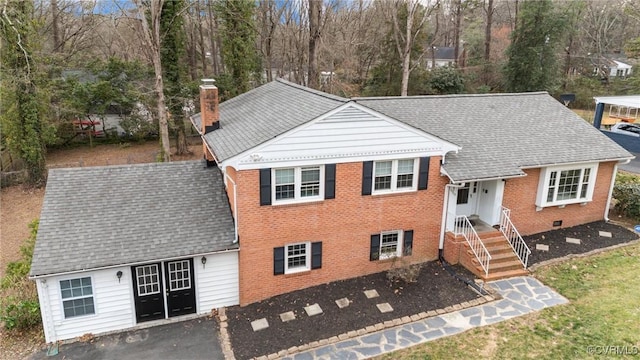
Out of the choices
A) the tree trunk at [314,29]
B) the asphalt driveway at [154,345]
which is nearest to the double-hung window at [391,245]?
the asphalt driveway at [154,345]

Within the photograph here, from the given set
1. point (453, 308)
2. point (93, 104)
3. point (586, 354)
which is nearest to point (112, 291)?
point (453, 308)

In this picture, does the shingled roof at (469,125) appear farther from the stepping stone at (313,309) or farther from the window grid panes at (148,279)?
the stepping stone at (313,309)

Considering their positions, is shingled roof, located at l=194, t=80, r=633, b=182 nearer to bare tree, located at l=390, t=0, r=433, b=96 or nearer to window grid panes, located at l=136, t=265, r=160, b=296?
window grid panes, located at l=136, t=265, r=160, b=296

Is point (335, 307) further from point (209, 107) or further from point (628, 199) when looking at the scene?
point (628, 199)

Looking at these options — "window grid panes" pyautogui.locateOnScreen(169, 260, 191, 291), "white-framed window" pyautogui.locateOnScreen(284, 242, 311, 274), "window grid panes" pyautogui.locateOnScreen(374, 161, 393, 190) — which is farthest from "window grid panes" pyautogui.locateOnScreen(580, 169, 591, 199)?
"window grid panes" pyautogui.locateOnScreen(169, 260, 191, 291)

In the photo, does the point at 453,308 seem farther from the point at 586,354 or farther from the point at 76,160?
the point at 76,160
